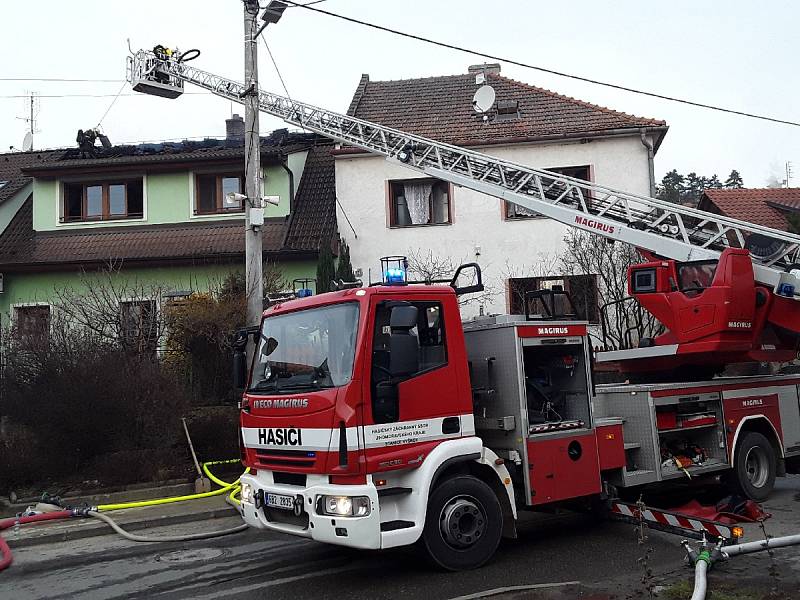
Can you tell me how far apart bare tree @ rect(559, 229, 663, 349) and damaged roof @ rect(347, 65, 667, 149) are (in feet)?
11.7

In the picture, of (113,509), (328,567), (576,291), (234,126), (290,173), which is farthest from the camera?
(234,126)

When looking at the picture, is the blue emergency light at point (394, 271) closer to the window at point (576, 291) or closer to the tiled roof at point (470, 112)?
the window at point (576, 291)

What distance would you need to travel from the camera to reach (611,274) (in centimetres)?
1747

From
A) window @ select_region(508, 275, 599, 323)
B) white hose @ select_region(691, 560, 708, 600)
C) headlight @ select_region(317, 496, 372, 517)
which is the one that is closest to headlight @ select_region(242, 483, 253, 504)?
headlight @ select_region(317, 496, 372, 517)

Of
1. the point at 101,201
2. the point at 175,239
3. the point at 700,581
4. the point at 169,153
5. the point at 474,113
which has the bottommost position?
the point at 700,581

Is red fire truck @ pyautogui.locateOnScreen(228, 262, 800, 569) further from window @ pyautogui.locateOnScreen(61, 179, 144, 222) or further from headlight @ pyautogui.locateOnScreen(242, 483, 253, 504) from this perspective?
window @ pyautogui.locateOnScreen(61, 179, 144, 222)

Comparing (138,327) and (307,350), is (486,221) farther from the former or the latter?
(307,350)

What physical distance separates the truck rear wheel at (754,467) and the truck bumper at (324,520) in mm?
5417

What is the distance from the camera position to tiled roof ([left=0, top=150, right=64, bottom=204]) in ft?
74.2

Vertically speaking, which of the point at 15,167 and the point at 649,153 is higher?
the point at 15,167

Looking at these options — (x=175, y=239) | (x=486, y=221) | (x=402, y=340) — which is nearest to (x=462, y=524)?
(x=402, y=340)

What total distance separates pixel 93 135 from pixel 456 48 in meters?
13.6

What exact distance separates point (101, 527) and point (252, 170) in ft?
19.3

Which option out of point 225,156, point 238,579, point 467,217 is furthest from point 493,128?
point 238,579
